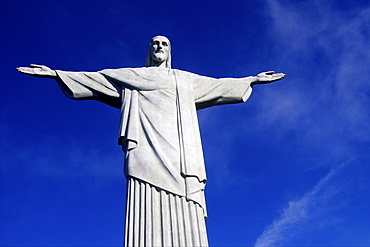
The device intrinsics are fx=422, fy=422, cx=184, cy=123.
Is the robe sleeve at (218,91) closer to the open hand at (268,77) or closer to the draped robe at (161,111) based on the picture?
the draped robe at (161,111)

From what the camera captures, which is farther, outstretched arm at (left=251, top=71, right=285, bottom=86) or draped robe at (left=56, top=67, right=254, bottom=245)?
outstretched arm at (left=251, top=71, right=285, bottom=86)

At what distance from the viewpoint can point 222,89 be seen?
11.4m

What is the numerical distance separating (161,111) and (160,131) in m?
0.65

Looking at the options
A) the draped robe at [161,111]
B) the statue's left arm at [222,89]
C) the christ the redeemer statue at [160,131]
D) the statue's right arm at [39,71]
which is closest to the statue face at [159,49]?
the christ the redeemer statue at [160,131]

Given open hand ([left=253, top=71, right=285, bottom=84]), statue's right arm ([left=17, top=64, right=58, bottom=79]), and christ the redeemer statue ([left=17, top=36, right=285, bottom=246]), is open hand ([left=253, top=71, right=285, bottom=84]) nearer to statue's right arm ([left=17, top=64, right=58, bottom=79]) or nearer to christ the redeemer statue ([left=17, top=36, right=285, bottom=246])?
christ the redeemer statue ([left=17, top=36, right=285, bottom=246])

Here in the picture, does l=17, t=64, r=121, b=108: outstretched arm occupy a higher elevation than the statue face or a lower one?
lower

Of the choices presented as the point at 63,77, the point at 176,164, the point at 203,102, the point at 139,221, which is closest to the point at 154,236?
the point at 139,221

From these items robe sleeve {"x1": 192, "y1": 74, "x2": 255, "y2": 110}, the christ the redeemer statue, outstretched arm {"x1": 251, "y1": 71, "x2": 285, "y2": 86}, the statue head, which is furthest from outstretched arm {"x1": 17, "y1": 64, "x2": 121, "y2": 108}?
outstretched arm {"x1": 251, "y1": 71, "x2": 285, "y2": 86}

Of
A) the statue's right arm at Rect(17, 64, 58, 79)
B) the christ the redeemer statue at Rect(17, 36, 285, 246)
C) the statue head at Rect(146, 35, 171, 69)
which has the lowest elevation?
the christ the redeemer statue at Rect(17, 36, 285, 246)

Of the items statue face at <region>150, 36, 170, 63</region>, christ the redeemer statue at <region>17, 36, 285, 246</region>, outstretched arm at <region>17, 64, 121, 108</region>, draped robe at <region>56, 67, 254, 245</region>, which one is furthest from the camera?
A: statue face at <region>150, 36, 170, 63</region>

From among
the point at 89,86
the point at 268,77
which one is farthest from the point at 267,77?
the point at 89,86

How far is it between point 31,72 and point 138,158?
372cm

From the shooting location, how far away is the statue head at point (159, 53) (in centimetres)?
1189

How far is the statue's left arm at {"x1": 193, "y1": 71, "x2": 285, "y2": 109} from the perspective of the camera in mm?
11337
